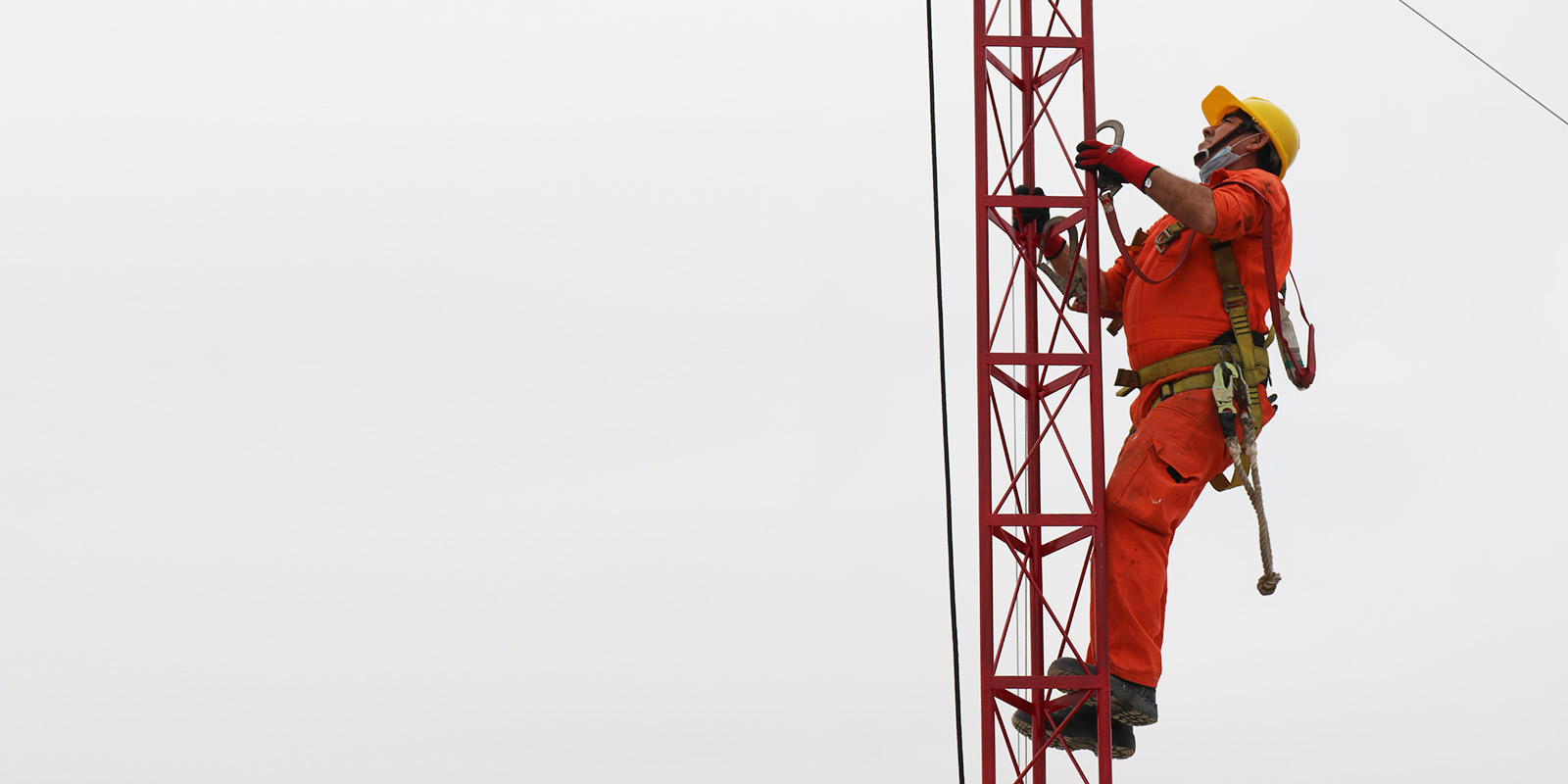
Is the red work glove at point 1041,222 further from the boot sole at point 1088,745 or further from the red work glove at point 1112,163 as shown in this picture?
the boot sole at point 1088,745

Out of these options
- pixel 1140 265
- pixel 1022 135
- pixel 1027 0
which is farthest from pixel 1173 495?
pixel 1027 0

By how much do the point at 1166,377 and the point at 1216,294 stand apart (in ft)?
1.49

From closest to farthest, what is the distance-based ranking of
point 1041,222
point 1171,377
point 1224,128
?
point 1171,377 < point 1224,128 < point 1041,222

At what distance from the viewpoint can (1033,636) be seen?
9070 millimetres

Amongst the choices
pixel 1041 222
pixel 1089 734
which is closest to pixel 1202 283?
pixel 1041 222

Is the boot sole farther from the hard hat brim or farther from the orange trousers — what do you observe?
the hard hat brim

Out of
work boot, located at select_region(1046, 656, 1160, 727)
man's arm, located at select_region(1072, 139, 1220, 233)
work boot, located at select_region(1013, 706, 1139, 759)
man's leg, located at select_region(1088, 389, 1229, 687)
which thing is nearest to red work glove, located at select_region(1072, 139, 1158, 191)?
man's arm, located at select_region(1072, 139, 1220, 233)

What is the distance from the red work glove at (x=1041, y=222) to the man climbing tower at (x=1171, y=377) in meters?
0.48

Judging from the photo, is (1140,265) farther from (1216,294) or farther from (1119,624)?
(1119,624)

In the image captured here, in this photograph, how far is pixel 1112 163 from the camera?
8.27 meters

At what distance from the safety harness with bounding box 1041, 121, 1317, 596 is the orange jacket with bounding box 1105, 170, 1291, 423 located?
0.12 ft

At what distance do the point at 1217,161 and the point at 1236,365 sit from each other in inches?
43.3

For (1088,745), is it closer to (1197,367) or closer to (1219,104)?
(1197,367)

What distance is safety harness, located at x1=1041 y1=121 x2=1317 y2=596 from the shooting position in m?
8.18
